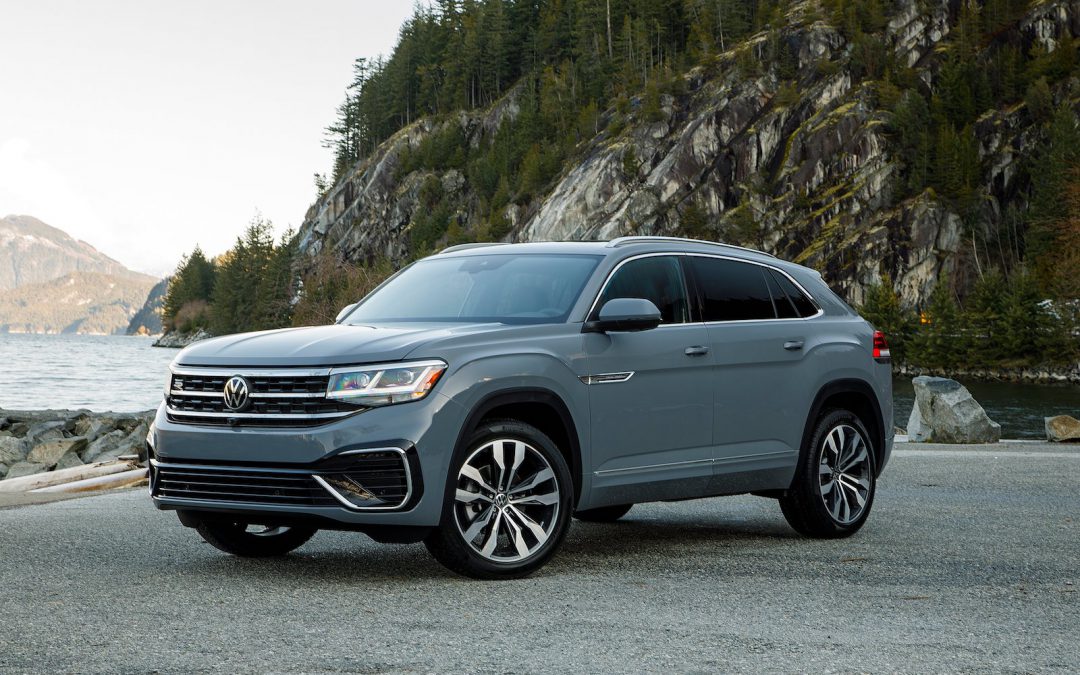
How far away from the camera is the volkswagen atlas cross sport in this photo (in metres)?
6.31

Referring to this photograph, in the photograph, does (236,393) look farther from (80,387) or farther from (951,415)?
(80,387)

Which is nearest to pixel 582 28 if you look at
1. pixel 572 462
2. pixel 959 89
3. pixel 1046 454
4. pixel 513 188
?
pixel 513 188

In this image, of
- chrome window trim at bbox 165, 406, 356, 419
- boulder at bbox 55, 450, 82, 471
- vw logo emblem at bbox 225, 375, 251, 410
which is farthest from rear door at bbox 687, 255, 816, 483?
boulder at bbox 55, 450, 82, 471

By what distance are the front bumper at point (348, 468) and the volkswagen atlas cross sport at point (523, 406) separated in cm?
1

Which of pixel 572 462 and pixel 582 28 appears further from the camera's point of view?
pixel 582 28

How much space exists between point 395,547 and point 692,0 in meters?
154

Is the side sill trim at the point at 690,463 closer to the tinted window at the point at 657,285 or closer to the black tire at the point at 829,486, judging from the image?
the black tire at the point at 829,486

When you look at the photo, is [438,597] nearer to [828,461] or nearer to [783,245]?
[828,461]

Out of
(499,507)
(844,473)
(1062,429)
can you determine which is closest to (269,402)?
(499,507)

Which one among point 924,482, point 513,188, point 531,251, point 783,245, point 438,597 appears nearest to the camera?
point 438,597

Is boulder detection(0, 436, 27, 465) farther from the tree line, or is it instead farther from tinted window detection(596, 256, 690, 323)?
the tree line

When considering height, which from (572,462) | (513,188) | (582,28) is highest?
(582,28)

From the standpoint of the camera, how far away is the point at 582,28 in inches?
6339

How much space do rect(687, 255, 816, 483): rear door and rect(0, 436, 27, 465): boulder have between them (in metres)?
19.5
